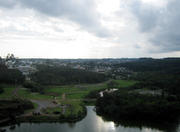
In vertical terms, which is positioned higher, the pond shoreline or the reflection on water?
the pond shoreline

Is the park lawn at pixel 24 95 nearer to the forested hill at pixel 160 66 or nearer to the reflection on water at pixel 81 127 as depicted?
the reflection on water at pixel 81 127

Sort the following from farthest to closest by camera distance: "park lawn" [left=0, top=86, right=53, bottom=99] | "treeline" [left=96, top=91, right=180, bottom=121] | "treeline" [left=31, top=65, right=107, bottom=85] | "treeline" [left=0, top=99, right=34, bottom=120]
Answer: "treeline" [left=31, top=65, right=107, bottom=85] < "park lawn" [left=0, top=86, right=53, bottom=99] < "treeline" [left=96, top=91, right=180, bottom=121] < "treeline" [left=0, top=99, right=34, bottom=120]

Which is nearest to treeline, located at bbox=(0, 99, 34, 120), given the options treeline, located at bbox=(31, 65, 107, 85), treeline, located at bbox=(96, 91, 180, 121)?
treeline, located at bbox=(96, 91, 180, 121)

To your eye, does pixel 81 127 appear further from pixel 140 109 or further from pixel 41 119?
pixel 140 109

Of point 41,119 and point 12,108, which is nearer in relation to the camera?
point 41,119

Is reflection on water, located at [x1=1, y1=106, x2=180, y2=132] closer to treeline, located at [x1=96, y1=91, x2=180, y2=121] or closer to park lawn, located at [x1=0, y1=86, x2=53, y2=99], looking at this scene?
treeline, located at [x1=96, y1=91, x2=180, y2=121]

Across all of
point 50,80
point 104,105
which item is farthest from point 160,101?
point 50,80

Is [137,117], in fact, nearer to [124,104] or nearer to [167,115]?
[124,104]

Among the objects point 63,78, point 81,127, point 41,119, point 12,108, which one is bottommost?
point 81,127

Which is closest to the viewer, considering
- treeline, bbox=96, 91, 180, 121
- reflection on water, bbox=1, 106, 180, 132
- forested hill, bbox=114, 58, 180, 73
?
reflection on water, bbox=1, 106, 180, 132

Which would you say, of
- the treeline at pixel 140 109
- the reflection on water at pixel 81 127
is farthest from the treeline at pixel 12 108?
the treeline at pixel 140 109

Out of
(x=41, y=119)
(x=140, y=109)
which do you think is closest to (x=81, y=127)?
(x=41, y=119)
